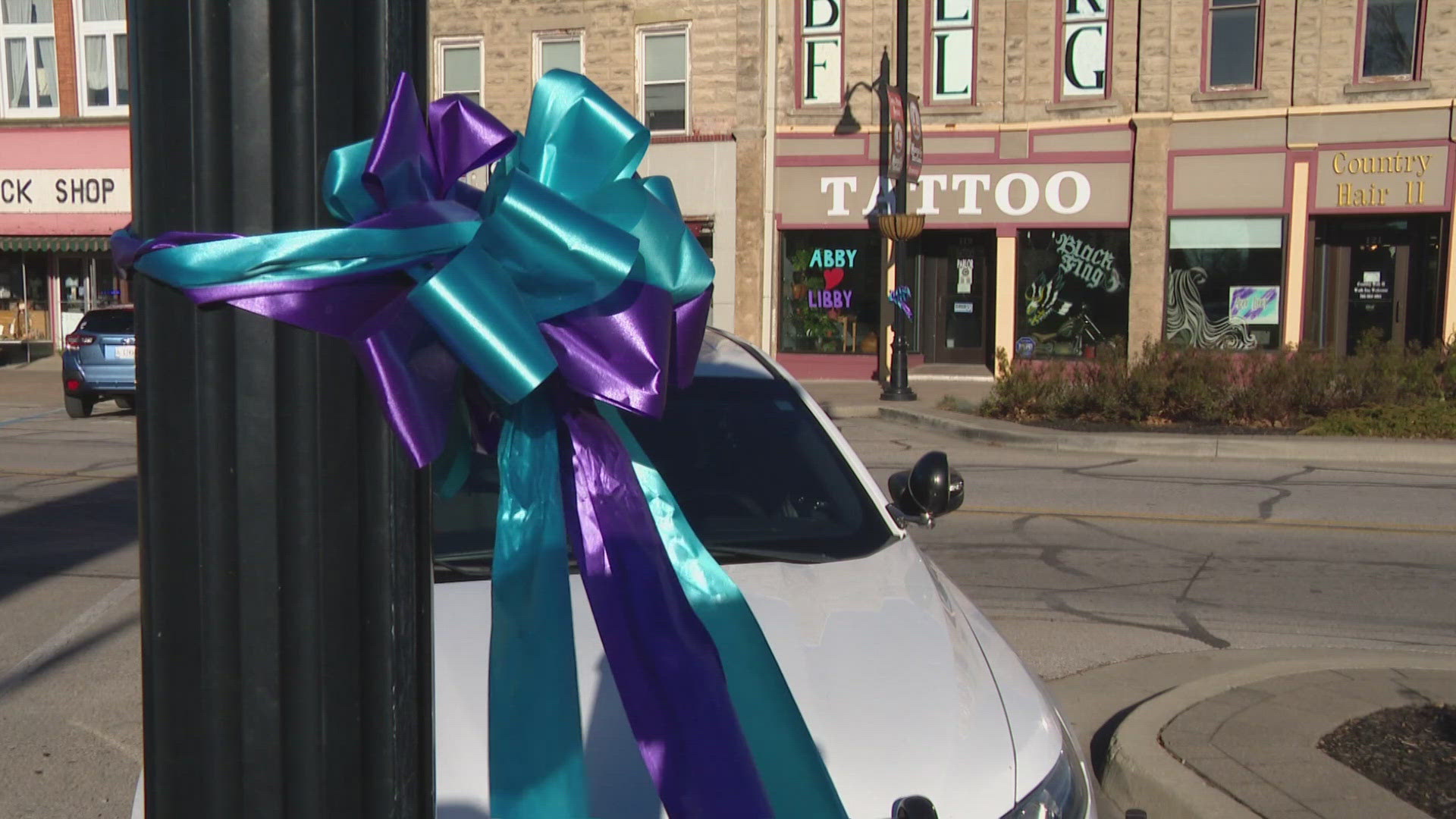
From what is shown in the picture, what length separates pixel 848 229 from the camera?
22312mm

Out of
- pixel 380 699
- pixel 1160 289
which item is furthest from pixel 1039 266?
pixel 380 699

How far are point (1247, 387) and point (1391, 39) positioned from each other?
8.94 meters

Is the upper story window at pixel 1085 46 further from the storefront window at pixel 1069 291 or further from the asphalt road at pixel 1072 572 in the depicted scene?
the asphalt road at pixel 1072 572

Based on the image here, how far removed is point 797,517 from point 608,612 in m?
2.44

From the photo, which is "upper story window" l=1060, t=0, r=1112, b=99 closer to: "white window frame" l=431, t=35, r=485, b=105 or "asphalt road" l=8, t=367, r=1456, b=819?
"white window frame" l=431, t=35, r=485, b=105

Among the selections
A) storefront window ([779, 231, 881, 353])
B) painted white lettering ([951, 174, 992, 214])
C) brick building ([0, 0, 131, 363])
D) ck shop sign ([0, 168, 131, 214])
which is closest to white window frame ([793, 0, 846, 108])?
storefront window ([779, 231, 881, 353])

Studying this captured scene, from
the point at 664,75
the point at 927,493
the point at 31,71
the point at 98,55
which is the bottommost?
the point at 927,493

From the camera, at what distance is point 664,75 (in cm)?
2300

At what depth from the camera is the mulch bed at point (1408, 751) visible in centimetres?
397

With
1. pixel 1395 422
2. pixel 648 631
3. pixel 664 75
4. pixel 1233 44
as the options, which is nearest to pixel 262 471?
pixel 648 631

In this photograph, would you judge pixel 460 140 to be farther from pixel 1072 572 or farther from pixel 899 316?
pixel 899 316

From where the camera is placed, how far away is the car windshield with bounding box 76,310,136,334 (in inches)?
A: 679

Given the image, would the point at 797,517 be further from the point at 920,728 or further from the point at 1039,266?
the point at 1039,266

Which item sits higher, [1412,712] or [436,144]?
[436,144]
